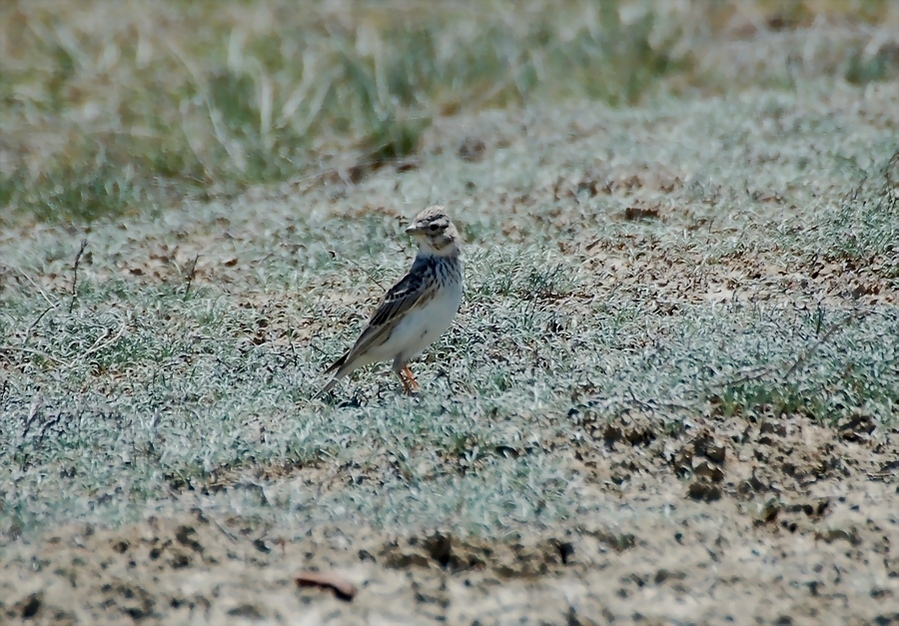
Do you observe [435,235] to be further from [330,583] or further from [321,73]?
[321,73]

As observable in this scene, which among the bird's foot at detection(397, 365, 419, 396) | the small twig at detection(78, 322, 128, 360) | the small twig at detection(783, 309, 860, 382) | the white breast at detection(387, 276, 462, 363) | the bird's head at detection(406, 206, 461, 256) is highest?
the bird's head at detection(406, 206, 461, 256)

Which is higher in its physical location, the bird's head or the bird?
the bird's head

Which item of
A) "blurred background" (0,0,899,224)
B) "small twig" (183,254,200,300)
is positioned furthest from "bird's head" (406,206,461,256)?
"blurred background" (0,0,899,224)

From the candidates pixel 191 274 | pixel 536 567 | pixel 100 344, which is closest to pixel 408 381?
pixel 536 567

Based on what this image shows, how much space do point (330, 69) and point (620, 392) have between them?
20.9 ft

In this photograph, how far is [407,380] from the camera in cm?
545

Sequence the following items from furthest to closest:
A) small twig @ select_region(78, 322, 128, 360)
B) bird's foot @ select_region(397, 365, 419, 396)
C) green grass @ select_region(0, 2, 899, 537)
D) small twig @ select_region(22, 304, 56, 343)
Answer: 1. small twig @ select_region(22, 304, 56, 343)
2. small twig @ select_region(78, 322, 128, 360)
3. bird's foot @ select_region(397, 365, 419, 396)
4. green grass @ select_region(0, 2, 899, 537)

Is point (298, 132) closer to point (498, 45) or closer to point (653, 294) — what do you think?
point (498, 45)

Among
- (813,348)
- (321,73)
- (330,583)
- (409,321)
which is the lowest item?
(813,348)

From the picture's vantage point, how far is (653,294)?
19.8 ft

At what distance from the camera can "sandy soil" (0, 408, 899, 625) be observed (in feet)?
12.9

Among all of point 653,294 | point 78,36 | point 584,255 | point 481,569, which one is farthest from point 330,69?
point 481,569

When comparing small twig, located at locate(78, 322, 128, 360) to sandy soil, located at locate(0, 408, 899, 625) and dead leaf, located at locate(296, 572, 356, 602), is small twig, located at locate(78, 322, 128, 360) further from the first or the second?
dead leaf, located at locate(296, 572, 356, 602)

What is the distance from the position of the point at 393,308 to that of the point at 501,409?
Answer: 83cm
